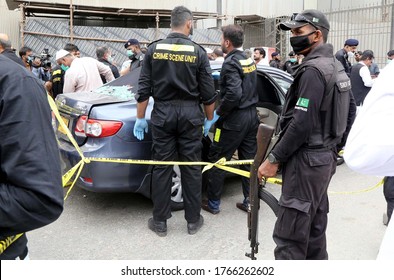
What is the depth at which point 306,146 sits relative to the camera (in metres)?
2.48

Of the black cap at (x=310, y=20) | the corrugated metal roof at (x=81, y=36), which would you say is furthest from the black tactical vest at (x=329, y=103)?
the corrugated metal roof at (x=81, y=36)

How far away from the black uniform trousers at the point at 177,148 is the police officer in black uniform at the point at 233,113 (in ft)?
1.41

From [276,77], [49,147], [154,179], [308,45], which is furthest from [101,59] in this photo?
[49,147]

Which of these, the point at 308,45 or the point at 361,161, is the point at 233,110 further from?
the point at 361,161

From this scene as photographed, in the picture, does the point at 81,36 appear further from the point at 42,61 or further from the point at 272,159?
the point at 272,159

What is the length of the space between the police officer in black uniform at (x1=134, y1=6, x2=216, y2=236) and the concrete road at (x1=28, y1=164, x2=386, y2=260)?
230 mm

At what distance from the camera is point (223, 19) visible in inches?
658

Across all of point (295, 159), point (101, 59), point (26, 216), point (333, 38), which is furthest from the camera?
point (333, 38)

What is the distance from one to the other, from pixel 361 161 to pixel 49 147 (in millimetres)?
967

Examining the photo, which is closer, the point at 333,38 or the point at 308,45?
the point at 308,45

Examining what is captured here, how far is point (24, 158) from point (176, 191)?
3.07 meters

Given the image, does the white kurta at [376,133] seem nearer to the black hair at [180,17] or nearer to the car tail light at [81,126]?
the black hair at [180,17]

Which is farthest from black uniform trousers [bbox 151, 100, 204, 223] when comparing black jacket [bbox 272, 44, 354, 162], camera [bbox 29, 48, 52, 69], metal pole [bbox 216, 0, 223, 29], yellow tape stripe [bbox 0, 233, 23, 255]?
metal pole [bbox 216, 0, 223, 29]

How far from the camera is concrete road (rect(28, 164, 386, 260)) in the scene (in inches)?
130
